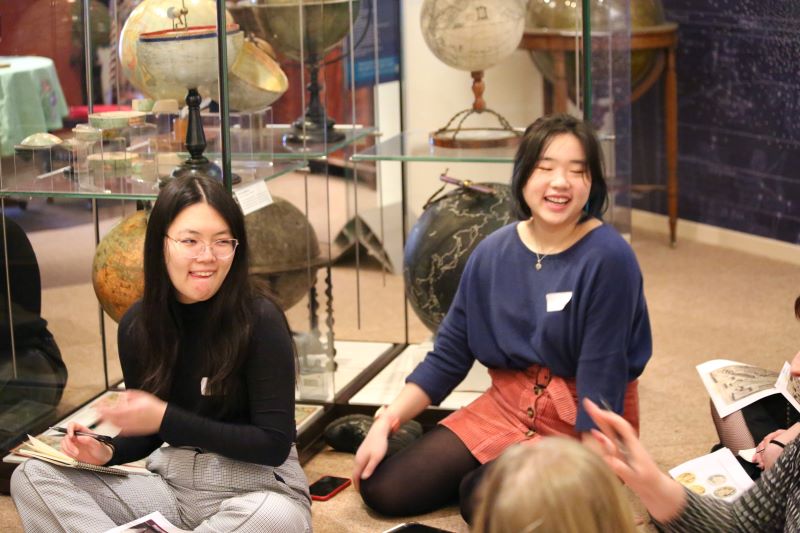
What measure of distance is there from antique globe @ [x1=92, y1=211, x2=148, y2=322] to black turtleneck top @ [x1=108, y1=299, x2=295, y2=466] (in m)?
0.79

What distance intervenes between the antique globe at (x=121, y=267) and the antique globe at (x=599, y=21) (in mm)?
1750

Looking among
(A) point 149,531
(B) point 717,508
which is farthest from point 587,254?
(A) point 149,531

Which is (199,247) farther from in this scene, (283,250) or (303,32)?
(303,32)

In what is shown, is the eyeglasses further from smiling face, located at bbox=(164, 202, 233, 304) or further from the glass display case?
the glass display case

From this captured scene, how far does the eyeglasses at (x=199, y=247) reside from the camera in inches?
126

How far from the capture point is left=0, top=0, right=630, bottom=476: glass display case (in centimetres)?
411

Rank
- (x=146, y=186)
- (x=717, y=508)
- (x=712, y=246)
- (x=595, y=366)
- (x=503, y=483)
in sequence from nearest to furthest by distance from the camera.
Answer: (x=503, y=483) → (x=717, y=508) → (x=595, y=366) → (x=146, y=186) → (x=712, y=246)

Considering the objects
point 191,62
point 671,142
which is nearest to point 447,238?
point 191,62

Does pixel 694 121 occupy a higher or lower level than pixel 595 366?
higher

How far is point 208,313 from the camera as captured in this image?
3.30m

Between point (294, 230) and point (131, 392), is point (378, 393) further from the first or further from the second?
point (131, 392)

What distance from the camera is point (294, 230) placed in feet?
15.0

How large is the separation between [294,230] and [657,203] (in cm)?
368

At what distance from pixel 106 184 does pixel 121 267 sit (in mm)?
271
